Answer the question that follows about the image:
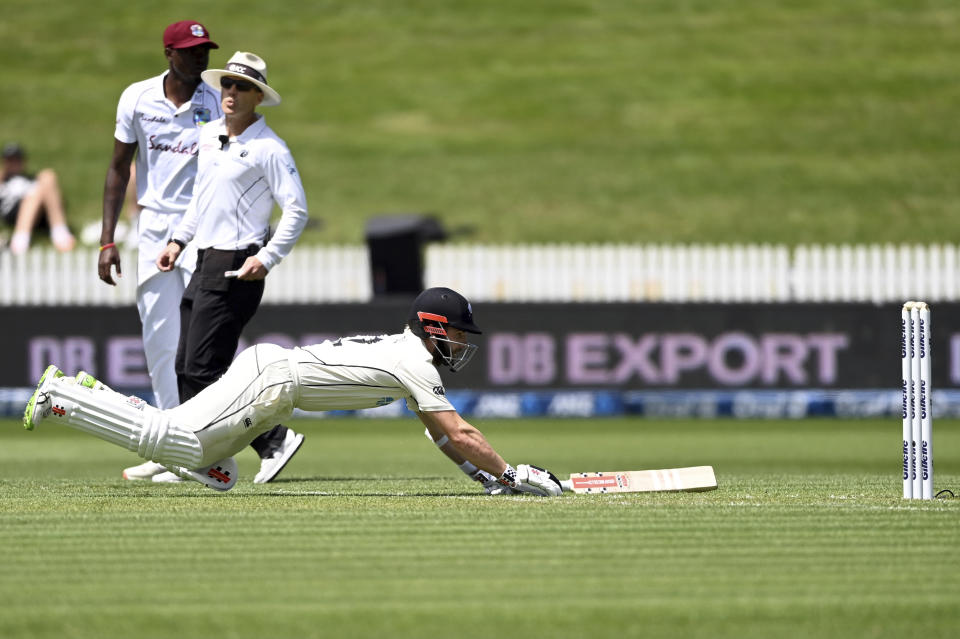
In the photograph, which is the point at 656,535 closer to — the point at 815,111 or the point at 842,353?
the point at 842,353

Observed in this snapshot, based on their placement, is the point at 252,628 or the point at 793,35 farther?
the point at 793,35

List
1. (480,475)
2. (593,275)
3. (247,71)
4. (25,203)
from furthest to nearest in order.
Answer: (25,203) → (593,275) → (247,71) → (480,475)

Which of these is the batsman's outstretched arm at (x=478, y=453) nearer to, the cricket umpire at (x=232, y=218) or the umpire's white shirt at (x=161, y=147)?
the cricket umpire at (x=232, y=218)

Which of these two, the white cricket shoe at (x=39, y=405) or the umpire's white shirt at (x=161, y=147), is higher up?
the umpire's white shirt at (x=161, y=147)

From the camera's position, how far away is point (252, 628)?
410 cm

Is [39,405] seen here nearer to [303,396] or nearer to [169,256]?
[303,396]

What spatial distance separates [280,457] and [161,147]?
67.3 inches

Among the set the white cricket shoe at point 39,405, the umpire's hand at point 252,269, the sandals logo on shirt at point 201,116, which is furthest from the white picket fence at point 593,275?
the white cricket shoe at point 39,405

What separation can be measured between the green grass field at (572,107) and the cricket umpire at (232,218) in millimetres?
17901

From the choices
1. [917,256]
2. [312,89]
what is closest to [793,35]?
[312,89]

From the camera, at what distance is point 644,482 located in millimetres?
7156

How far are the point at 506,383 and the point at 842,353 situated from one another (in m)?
3.32

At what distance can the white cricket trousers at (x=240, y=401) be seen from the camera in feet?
22.2

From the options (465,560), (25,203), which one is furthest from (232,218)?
(25,203)
